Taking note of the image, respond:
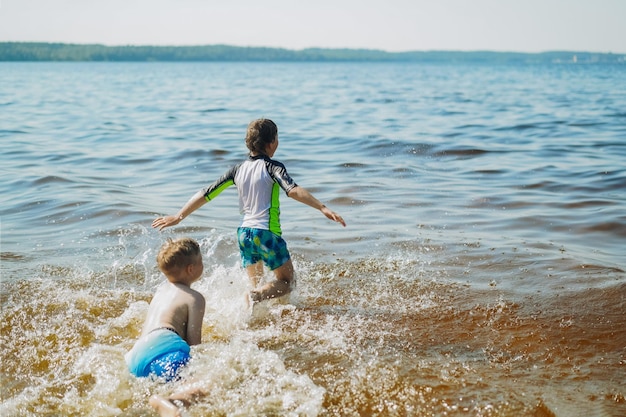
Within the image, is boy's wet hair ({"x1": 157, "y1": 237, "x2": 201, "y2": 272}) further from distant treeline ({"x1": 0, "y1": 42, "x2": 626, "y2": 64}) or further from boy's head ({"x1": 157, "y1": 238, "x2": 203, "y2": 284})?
distant treeline ({"x1": 0, "y1": 42, "x2": 626, "y2": 64})

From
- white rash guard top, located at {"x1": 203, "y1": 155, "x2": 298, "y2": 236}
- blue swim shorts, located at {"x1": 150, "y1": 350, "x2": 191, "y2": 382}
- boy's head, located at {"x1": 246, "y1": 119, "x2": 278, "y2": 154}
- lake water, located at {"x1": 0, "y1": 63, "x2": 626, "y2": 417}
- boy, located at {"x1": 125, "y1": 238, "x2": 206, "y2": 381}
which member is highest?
boy's head, located at {"x1": 246, "y1": 119, "x2": 278, "y2": 154}

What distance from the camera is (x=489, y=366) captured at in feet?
15.8

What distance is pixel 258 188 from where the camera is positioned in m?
5.99

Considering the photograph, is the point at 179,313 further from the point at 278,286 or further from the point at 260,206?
the point at 260,206

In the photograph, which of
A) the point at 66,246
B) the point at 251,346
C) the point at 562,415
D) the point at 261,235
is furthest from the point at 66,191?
the point at 562,415

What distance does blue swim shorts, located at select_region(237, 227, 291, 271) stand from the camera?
6.00 metres

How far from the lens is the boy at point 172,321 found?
437 cm

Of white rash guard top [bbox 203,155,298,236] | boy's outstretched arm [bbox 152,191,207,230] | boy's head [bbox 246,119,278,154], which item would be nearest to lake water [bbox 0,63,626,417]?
white rash guard top [bbox 203,155,298,236]

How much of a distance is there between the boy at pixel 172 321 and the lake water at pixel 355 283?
0.37ft

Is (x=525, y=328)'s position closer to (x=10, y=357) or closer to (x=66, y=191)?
(x=10, y=357)

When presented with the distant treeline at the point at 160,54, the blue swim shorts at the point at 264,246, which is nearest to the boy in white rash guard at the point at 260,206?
the blue swim shorts at the point at 264,246

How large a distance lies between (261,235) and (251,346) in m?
1.28

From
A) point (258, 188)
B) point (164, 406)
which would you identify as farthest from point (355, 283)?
point (164, 406)

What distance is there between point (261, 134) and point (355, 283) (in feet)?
6.32
